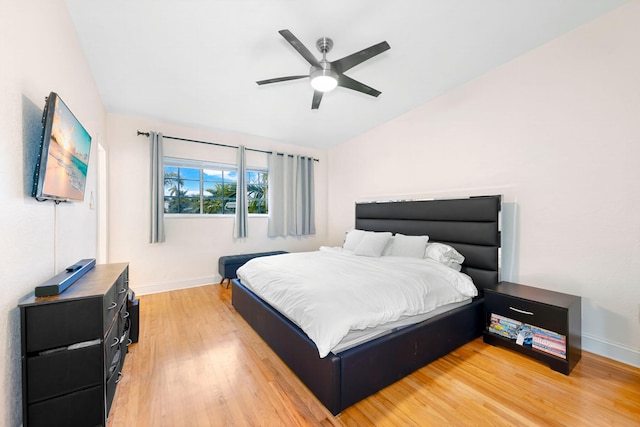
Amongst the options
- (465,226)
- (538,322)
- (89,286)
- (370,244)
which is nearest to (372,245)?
(370,244)

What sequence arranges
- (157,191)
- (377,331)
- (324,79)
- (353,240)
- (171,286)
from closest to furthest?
(377,331), (324,79), (353,240), (157,191), (171,286)

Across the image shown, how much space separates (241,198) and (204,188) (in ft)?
2.18

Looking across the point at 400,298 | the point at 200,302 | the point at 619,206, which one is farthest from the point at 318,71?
the point at 200,302

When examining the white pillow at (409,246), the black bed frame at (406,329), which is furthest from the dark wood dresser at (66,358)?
the white pillow at (409,246)

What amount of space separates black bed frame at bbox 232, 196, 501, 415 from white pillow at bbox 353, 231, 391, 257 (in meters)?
0.42

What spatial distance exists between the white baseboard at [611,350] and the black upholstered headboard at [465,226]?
2.56 ft

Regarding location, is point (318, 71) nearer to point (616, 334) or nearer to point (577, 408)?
point (577, 408)

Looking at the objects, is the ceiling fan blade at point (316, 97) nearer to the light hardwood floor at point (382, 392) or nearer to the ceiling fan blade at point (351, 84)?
the ceiling fan blade at point (351, 84)

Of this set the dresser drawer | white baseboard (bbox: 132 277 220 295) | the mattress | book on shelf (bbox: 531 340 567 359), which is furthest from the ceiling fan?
white baseboard (bbox: 132 277 220 295)

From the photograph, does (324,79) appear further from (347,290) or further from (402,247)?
(402,247)

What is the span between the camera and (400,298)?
190cm

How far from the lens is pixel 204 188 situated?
4363 millimetres

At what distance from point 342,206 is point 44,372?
4382mm

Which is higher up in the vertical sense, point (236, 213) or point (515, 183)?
point (515, 183)
